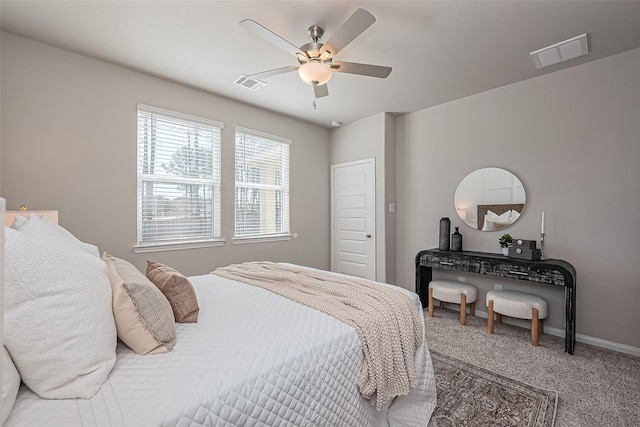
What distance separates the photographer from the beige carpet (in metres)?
1.91

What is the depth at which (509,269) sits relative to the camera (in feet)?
9.95

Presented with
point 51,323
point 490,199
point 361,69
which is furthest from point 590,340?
point 51,323

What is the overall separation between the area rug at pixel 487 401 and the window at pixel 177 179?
289cm

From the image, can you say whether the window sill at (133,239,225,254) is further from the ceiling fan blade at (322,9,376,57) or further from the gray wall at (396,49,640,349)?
the gray wall at (396,49,640,349)

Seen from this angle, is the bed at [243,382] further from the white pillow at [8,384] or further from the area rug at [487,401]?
the area rug at [487,401]

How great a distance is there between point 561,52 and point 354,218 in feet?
9.85

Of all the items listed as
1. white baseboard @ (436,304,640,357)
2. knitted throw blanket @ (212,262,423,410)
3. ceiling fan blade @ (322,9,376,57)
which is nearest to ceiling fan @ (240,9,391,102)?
ceiling fan blade @ (322,9,376,57)

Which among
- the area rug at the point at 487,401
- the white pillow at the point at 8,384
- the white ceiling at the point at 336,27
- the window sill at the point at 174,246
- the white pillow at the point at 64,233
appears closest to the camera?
the white pillow at the point at 8,384

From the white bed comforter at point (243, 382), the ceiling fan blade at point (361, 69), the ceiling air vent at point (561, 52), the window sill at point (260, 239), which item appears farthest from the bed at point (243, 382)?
the ceiling air vent at point (561, 52)

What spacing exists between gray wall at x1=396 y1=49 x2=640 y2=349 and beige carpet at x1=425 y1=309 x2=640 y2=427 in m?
0.37

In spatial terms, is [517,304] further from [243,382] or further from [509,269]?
[243,382]

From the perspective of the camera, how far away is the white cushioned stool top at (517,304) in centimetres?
285

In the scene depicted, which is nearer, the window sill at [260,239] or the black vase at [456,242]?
the black vase at [456,242]

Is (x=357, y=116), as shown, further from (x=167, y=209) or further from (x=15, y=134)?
(x=15, y=134)
